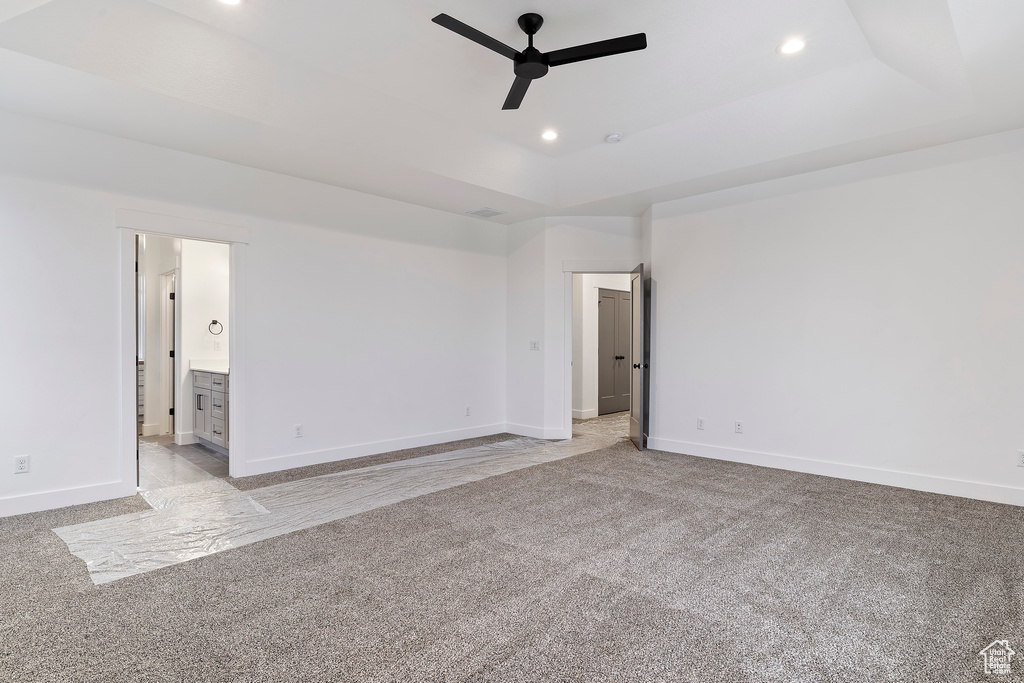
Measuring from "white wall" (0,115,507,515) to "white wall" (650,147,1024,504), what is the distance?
249cm

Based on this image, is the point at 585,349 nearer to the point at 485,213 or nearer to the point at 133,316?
the point at 485,213

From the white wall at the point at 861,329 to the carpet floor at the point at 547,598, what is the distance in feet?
2.34

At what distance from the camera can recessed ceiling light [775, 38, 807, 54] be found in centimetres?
330

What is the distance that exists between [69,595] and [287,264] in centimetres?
304

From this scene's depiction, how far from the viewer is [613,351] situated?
859 cm

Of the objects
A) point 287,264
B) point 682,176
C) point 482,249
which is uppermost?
point 682,176

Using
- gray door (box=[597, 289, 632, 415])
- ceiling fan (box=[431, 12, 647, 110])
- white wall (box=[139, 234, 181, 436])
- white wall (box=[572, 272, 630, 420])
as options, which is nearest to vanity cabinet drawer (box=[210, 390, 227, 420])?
white wall (box=[139, 234, 181, 436])

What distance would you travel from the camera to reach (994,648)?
1.95 meters

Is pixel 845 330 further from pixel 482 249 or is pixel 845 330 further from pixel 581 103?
pixel 482 249

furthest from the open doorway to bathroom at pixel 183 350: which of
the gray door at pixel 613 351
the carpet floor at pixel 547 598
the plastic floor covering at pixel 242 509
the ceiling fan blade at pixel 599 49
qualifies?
the gray door at pixel 613 351

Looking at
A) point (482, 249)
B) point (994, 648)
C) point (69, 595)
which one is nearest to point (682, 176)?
point (482, 249)

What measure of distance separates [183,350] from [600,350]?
5739 mm

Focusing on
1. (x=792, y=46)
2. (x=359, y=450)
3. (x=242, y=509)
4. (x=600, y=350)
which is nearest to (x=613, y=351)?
(x=600, y=350)

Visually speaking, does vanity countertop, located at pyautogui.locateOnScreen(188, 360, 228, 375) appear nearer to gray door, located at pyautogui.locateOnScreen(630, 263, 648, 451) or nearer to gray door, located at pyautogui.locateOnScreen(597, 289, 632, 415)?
gray door, located at pyautogui.locateOnScreen(630, 263, 648, 451)
